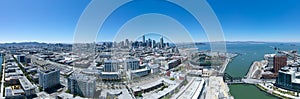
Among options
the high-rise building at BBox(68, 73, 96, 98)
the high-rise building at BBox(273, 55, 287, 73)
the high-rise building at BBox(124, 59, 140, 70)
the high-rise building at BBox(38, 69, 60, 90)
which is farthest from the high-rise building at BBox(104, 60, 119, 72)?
the high-rise building at BBox(273, 55, 287, 73)

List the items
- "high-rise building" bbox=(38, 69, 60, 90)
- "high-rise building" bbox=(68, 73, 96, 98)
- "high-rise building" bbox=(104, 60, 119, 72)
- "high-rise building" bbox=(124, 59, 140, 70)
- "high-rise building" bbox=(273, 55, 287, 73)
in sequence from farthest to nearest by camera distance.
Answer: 1. "high-rise building" bbox=(273, 55, 287, 73)
2. "high-rise building" bbox=(124, 59, 140, 70)
3. "high-rise building" bbox=(104, 60, 119, 72)
4. "high-rise building" bbox=(38, 69, 60, 90)
5. "high-rise building" bbox=(68, 73, 96, 98)

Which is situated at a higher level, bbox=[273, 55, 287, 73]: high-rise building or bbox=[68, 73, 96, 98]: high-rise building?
bbox=[273, 55, 287, 73]: high-rise building

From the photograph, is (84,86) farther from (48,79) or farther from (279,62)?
(279,62)

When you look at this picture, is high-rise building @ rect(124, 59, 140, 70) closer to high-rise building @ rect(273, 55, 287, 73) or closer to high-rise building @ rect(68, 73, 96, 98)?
high-rise building @ rect(68, 73, 96, 98)

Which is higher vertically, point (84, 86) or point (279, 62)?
point (279, 62)

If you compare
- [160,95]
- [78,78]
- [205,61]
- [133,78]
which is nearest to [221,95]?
[160,95]

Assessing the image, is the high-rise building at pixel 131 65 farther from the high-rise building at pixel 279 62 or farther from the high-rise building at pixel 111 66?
the high-rise building at pixel 279 62

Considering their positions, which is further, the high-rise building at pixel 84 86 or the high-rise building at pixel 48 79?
the high-rise building at pixel 48 79

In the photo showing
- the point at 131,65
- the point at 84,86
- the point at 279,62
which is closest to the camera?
the point at 84,86

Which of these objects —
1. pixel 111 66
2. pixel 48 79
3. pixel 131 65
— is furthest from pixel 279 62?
pixel 48 79

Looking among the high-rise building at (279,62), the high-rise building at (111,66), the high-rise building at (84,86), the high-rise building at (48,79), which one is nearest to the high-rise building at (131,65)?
the high-rise building at (111,66)

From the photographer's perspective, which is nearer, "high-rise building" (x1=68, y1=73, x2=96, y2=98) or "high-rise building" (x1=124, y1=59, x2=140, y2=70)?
"high-rise building" (x1=68, y1=73, x2=96, y2=98)
